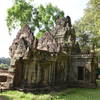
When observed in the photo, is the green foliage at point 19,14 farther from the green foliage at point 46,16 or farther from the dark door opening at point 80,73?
the dark door opening at point 80,73

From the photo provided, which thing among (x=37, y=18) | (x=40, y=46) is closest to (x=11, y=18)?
(x=37, y=18)

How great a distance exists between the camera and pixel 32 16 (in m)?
30.2

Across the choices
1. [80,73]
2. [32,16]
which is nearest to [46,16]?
[32,16]

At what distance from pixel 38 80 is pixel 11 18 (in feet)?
64.0

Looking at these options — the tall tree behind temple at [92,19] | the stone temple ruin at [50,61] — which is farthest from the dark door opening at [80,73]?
the tall tree behind temple at [92,19]

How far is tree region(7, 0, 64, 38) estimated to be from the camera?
2761 cm

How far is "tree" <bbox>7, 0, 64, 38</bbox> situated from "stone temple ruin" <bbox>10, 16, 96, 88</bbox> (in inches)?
448

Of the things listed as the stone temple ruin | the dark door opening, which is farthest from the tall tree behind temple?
the dark door opening

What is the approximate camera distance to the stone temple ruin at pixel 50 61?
36.2 feet

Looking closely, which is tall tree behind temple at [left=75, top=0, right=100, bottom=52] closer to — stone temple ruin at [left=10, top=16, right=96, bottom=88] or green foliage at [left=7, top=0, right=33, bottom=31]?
stone temple ruin at [left=10, top=16, right=96, bottom=88]

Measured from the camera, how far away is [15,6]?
27156 mm

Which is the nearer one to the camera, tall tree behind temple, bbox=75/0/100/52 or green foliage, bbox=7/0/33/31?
tall tree behind temple, bbox=75/0/100/52

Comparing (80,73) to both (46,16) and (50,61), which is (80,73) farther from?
(46,16)

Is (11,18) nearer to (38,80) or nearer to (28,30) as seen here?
(28,30)
